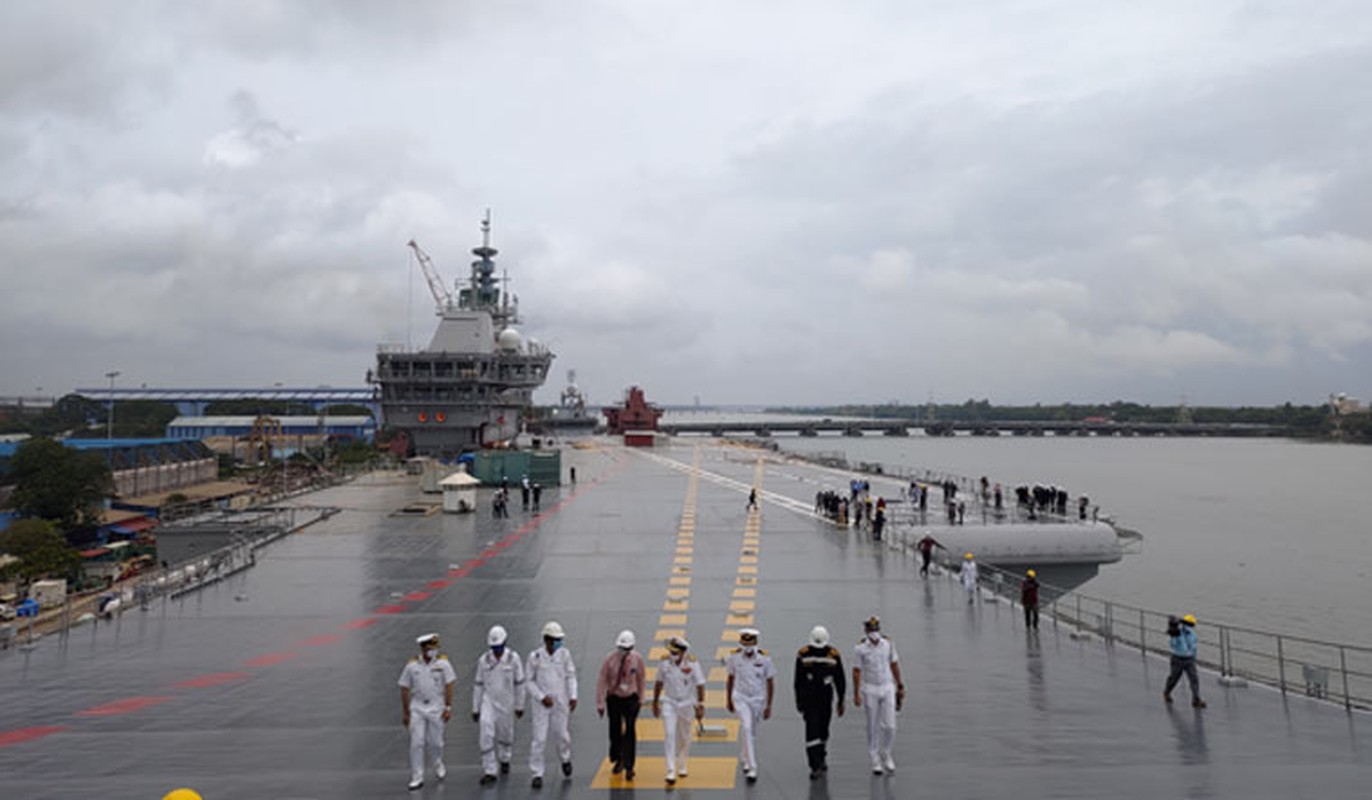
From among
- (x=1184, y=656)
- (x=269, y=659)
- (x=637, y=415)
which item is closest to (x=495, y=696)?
(x=269, y=659)

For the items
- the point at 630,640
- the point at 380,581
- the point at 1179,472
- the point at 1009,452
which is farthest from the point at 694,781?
the point at 1009,452

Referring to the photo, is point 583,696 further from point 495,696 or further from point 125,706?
point 125,706

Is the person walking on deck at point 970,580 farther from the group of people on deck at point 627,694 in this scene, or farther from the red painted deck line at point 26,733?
the red painted deck line at point 26,733

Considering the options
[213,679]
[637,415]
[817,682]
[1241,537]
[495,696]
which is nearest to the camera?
[817,682]

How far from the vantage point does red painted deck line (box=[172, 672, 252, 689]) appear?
34.6 ft

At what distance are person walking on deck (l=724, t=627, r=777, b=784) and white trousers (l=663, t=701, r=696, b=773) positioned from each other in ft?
1.38

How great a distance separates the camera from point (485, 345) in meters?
62.5

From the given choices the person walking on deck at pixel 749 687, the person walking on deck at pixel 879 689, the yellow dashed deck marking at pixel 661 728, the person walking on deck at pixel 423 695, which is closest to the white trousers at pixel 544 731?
the person walking on deck at pixel 423 695

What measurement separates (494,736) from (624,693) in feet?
4.30

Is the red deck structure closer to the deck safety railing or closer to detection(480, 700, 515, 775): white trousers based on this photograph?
the deck safety railing

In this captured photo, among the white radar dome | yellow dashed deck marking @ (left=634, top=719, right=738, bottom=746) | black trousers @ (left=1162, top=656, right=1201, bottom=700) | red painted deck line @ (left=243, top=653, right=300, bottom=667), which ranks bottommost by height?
red painted deck line @ (left=243, top=653, right=300, bottom=667)

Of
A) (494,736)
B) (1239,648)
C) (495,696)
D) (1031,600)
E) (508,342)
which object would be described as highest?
(508,342)

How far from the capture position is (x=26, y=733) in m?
8.84

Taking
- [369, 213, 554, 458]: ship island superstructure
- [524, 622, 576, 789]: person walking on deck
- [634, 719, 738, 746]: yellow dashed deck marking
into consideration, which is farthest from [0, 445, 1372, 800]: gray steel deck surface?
[369, 213, 554, 458]: ship island superstructure
